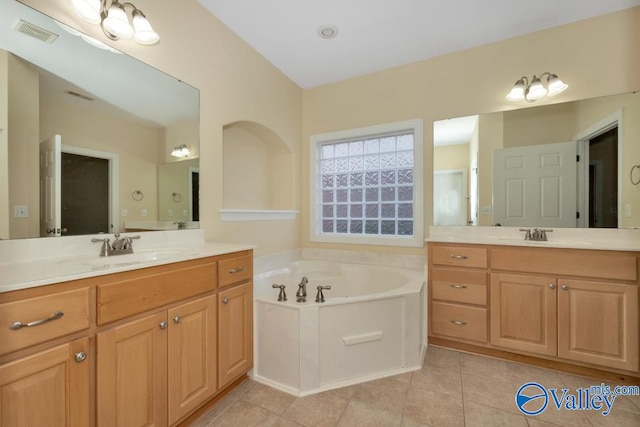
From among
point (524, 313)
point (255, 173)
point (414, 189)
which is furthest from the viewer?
point (255, 173)

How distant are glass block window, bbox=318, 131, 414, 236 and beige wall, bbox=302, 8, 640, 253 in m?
0.21

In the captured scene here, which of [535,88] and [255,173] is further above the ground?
[535,88]

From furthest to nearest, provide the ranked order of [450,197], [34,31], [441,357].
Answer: [450,197] → [441,357] → [34,31]

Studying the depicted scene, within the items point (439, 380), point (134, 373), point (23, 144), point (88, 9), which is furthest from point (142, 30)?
point (439, 380)

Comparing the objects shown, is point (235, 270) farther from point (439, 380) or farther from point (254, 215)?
point (439, 380)

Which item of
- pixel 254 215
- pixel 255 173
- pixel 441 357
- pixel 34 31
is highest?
pixel 34 31

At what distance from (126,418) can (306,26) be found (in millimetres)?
2673

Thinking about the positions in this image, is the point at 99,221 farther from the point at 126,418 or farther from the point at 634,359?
the point at 634,359

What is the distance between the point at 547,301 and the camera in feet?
5.90

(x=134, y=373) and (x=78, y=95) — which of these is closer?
(x=134, y=373)

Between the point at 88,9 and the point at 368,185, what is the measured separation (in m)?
2.47

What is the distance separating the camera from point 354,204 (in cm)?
299

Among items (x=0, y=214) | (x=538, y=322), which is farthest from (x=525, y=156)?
(x=0, y=214)

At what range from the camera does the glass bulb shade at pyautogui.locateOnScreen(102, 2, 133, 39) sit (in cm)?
136
